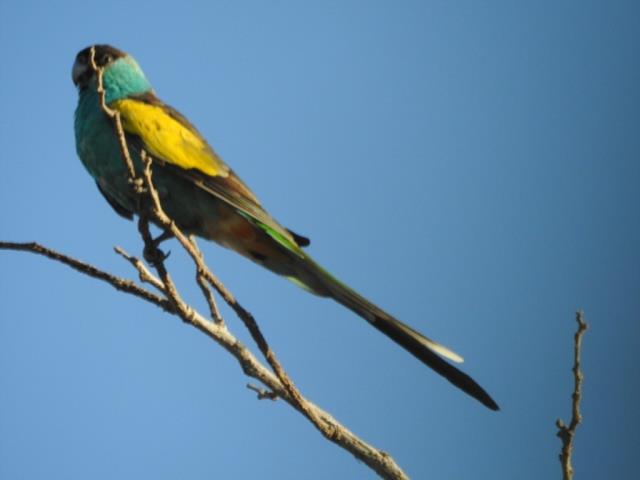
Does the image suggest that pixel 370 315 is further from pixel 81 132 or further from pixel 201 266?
pixel 81 132

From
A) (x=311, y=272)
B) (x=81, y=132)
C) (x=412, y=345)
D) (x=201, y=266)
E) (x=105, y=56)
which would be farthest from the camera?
(x=105, y=56)

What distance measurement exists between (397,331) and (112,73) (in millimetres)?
2548

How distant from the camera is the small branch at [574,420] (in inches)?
91.7

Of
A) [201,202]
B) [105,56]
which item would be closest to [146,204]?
[201,202]

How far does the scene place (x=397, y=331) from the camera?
319cm

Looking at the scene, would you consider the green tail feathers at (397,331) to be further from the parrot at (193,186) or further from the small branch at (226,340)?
the small branch at (226,340)

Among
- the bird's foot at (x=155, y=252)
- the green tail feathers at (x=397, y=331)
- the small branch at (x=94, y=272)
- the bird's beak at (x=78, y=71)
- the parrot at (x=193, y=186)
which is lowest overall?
the small branch at (x=94, y=272)

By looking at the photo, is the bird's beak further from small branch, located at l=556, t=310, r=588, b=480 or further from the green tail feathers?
small branch, located at l=556, t=310, r=588, b=480

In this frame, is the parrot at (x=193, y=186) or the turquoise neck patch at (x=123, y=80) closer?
the parrot at (x=193, y=186)

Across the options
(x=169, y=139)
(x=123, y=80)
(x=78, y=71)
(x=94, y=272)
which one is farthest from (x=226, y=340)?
(x=78, y=71)

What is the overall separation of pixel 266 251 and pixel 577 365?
1.80 metres

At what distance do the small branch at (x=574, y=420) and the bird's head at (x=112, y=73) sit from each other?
3.02 metres

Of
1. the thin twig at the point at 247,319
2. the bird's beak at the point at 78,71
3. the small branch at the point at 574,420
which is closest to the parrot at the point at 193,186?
the bird's beak at the point at 78,71

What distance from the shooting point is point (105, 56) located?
15.7 ft
